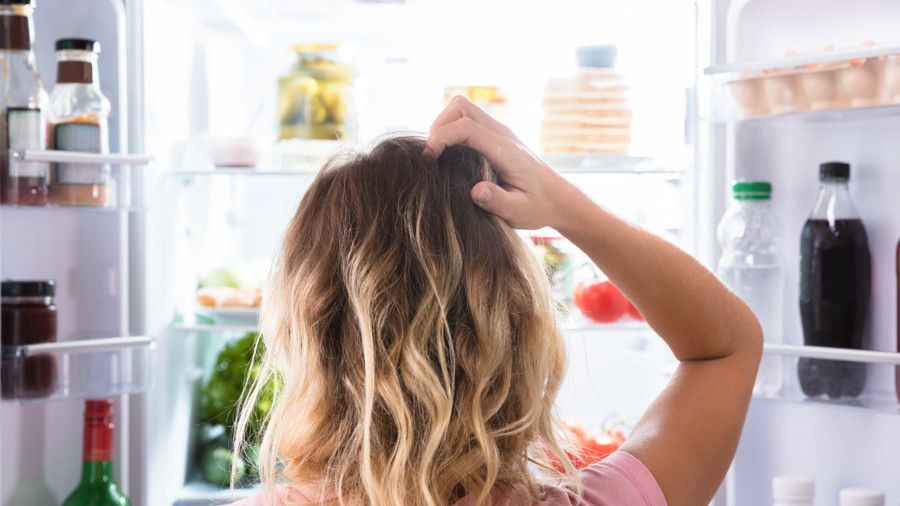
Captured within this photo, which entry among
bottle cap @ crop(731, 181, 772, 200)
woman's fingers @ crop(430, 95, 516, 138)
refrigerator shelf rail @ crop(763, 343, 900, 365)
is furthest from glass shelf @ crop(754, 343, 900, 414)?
woman's fingers @ crop(430, 95, 516, 138)

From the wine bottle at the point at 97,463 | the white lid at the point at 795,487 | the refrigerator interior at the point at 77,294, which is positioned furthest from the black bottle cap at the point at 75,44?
the white lid at the point at 795,487

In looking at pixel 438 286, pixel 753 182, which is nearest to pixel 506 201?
pixel 438 286

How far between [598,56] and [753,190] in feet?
1.68

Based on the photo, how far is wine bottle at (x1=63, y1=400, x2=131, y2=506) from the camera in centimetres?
149

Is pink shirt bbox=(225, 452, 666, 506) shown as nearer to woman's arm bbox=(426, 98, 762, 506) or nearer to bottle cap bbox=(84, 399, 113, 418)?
woman's arm bbox=(426, 98, 762, 506)

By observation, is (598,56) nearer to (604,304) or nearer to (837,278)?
(604,304)

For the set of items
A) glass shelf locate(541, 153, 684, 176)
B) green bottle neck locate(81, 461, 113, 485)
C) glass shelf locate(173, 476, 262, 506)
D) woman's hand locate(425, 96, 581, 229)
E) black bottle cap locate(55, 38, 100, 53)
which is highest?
black bottle cap locate(55, 38, 100, 53)

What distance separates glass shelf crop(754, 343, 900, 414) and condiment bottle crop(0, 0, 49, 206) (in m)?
1.25

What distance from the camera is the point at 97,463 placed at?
1.52 meters

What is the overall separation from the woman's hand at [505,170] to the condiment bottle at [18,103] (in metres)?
0.92

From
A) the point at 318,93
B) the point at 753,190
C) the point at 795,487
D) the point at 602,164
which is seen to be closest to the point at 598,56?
the point at 602,164

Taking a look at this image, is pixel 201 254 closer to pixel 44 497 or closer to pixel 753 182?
pixel 44 497

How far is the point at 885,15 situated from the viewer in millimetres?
1391

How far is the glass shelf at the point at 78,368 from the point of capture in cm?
139
